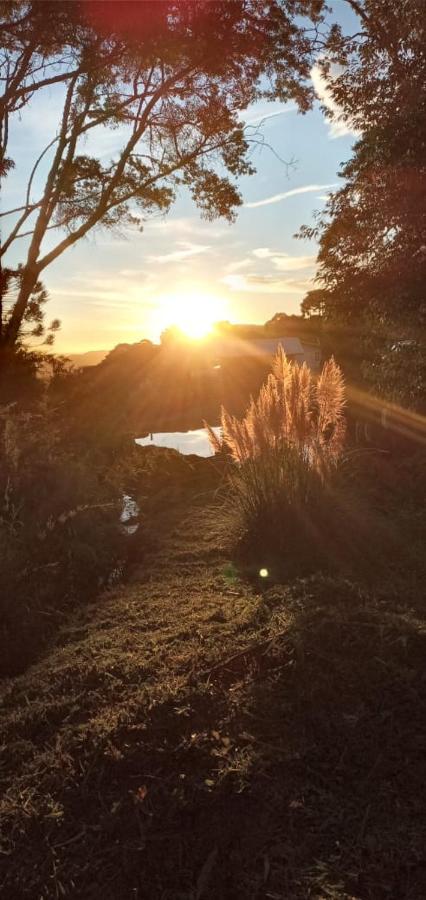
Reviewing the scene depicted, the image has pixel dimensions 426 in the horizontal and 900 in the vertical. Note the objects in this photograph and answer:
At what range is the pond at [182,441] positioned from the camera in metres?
16.3

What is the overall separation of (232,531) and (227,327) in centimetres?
4826

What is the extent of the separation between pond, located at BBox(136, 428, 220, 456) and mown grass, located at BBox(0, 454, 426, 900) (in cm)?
1109

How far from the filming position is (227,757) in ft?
9.28

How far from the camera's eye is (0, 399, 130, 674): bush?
5316mm

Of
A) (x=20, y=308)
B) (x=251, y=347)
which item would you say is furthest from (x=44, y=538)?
(x=251, y=347)

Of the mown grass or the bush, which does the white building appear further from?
the mown grass

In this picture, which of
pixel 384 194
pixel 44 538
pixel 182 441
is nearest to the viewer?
pixel 44 538

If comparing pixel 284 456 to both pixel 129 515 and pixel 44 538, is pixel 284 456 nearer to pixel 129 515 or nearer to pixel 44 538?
pixel 44 538

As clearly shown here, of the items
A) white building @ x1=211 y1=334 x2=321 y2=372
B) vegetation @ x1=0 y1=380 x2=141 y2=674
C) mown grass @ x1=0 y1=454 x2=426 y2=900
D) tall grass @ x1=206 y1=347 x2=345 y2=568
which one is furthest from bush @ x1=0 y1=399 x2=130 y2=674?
white building @ x1=211 y1=334 x2=321 y2=372

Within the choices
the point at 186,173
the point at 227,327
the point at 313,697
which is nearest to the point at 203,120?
the point at 186,173

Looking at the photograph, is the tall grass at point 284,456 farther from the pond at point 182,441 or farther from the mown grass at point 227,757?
the pond at point 182,441

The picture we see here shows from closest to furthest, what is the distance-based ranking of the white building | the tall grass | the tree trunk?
the tall grass
the tree trunk
the white building

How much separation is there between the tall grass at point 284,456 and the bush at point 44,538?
60.6 inches

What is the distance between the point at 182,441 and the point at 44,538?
11.5 meters
